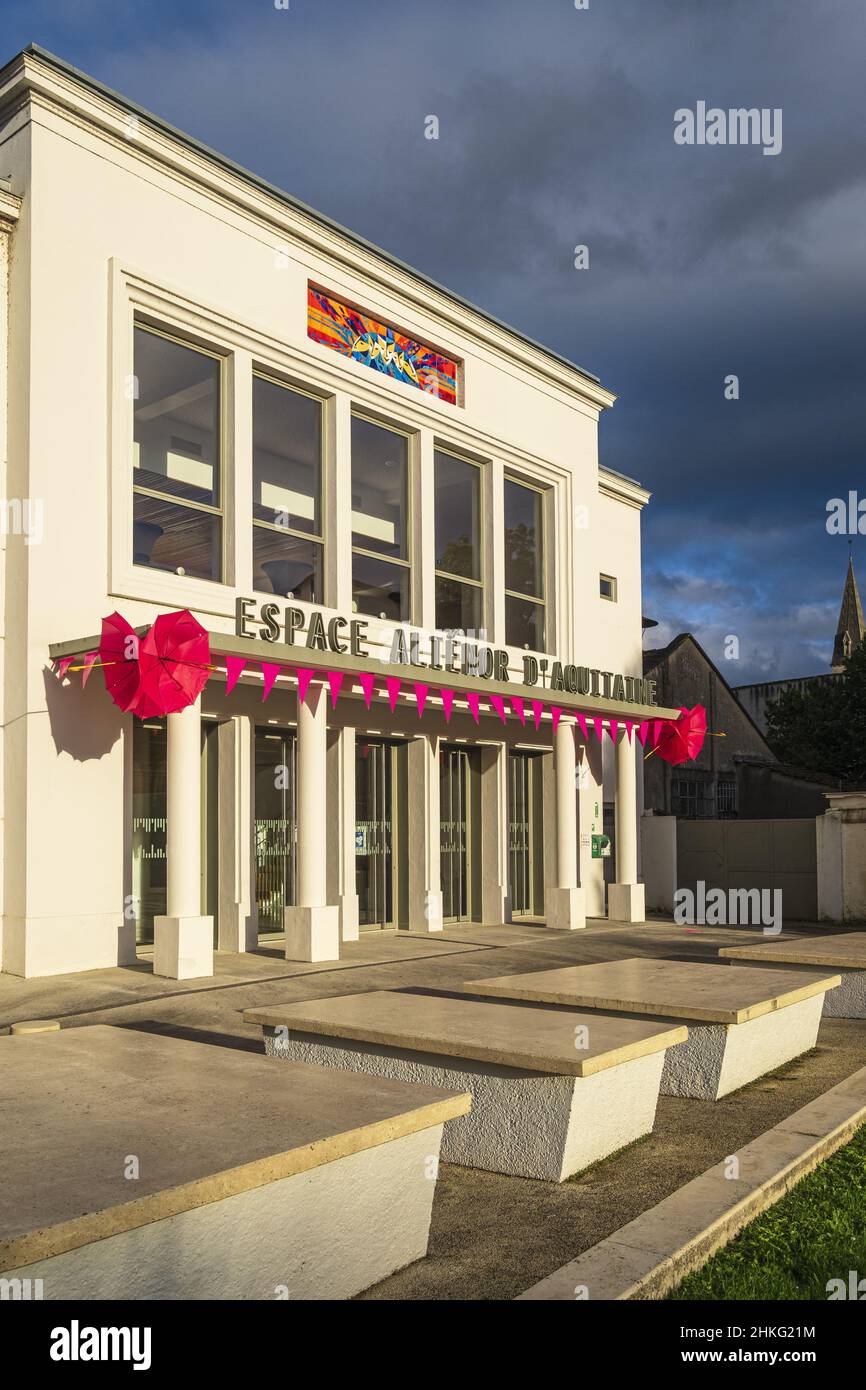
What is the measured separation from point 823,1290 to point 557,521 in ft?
57.7

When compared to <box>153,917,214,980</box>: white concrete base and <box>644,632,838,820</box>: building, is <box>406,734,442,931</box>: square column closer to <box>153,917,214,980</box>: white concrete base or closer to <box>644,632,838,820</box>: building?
<box>153,917,214,980</box>: white concrete base

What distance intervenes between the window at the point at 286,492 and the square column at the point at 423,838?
3.33 metres

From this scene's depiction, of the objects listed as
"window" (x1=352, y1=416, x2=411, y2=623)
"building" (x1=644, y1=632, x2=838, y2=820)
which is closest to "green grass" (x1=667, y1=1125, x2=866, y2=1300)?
"window" (x1=352, y1=416, x2=411, y2=623)

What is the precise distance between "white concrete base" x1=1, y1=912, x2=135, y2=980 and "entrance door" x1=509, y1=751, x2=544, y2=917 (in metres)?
8.65

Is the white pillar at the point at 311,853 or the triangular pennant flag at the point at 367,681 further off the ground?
the triangular pennant flag at the point at 367,681

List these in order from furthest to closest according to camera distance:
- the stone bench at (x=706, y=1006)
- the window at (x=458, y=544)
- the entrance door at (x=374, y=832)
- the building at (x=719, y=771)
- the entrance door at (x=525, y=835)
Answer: the building at (x=719, y=771)
the entrance door at (x=525, y=835)
the window at (x=458, y=544)
the entrance door at (x=374, y=832)
the stone bench at (x=706, y=1006)

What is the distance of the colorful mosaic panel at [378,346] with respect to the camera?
637 inches

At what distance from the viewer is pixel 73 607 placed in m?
12.6

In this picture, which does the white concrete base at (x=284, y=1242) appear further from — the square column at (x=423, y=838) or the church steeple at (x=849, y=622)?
the church steeple at (x=849, y=622)

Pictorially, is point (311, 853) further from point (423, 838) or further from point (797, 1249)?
point (797, 1249)

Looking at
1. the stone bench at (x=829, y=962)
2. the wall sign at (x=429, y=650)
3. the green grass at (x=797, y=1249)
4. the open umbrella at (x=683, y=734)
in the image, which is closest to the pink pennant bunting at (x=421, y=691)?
the wall sign at (x=429, y=650)

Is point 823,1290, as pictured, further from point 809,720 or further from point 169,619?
point 809,720

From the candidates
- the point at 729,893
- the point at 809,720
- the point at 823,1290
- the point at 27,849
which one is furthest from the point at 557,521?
the point at 809,720

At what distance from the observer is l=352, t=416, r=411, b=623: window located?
55.4ft
